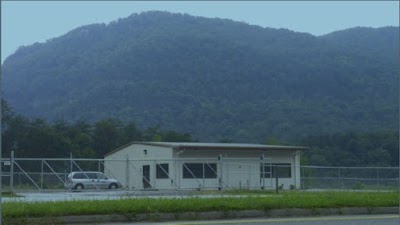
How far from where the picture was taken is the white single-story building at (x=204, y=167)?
43.9 meters

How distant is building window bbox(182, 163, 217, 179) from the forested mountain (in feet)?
125

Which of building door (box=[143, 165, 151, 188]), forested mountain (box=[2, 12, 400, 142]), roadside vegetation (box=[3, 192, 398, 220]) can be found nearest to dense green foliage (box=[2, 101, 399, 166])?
forested mountain (box=[2, 12, 400, 142])

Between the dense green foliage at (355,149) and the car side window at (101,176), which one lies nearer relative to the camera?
the car side window at (101,176)

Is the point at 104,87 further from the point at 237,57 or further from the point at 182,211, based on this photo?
the point at 182,211

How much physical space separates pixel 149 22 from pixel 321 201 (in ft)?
428

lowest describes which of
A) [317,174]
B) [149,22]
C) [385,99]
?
[317,174]

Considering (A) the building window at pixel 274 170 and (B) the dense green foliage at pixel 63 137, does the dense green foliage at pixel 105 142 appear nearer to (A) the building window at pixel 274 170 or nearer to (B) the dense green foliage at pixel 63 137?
(B) the dense green foliage at pixel 63 137

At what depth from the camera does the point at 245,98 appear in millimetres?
99312

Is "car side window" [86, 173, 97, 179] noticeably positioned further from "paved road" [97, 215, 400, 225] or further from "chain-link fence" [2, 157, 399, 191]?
"paved road" [97, 215, 400, 225]

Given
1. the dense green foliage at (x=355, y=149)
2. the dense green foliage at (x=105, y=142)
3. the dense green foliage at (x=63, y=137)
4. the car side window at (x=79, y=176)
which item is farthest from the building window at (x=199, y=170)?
the dense green foliage at (x=63, y=137)

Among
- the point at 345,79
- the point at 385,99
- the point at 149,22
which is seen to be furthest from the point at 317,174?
the point at 149,22

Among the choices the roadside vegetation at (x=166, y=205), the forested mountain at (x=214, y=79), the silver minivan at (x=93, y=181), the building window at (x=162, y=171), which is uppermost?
the forested mountain at (x=214, y=79)

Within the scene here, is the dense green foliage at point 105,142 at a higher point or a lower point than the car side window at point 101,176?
higher

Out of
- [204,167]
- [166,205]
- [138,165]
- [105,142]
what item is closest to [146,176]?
[138,165]
